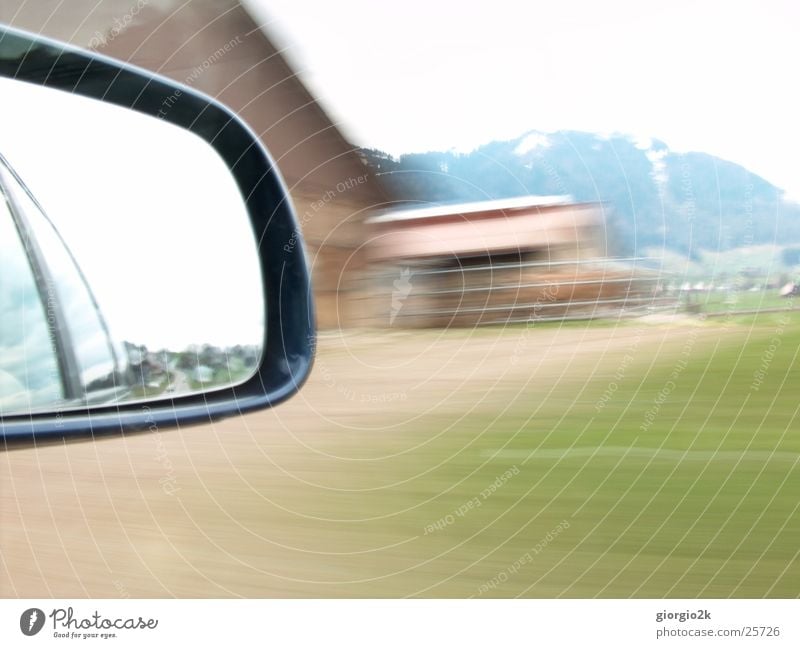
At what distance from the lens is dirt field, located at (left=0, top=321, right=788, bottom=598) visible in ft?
6.80

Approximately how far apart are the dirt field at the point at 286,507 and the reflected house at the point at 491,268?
2.32 m

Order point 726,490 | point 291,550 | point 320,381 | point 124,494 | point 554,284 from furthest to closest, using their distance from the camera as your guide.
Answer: point 554,284, point 320,381, point 726,490, point 124,494, point 291,550

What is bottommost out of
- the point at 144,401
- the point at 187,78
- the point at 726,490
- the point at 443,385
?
the point at 726,490

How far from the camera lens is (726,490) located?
8.75ft

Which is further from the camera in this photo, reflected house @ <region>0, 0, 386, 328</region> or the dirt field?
reflected house @ <region>0, 0, 386, 328</region>

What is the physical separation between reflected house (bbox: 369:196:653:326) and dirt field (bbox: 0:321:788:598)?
2.32 metres

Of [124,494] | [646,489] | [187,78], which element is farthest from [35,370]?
[187,78]

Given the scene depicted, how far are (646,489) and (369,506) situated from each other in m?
0.78

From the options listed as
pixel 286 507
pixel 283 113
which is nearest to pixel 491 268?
pixel 283 113

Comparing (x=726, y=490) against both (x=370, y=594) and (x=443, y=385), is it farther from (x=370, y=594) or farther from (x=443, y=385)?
(x=443, y=385)

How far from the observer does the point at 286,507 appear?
2.58 meters

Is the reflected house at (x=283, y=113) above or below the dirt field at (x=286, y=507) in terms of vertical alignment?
above

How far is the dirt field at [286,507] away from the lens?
207 cm

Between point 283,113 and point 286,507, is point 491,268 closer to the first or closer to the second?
point 283,113
